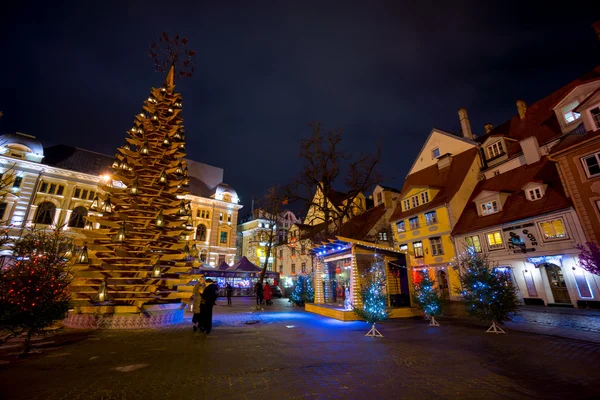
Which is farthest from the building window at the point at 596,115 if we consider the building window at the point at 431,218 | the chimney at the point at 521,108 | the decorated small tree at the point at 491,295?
the decorated small tree at the point at 491,295

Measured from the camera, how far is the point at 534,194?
19.0m

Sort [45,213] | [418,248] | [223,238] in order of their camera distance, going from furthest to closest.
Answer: [223,238]
[45,213]
[418,248]

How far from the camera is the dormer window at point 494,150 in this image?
2403 centimetres

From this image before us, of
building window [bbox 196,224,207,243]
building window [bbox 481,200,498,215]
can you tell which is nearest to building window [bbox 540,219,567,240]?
building window [bbox 481,200,498,215]

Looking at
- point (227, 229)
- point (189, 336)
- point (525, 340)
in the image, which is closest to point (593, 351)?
point (525, 340)

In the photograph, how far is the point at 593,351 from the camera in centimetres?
685

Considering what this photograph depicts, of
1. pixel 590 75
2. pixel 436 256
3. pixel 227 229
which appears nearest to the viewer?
pixel 590 75

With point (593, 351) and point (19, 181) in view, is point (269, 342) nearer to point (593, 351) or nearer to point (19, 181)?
point (593, 351)

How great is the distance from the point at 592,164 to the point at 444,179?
1144 centimetres

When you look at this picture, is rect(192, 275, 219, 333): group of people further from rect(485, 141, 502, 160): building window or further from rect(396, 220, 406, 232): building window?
rect(485, 141, 502, 160): building window

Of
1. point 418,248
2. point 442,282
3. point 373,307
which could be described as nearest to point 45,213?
point 373,307

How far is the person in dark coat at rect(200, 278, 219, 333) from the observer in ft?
30.1

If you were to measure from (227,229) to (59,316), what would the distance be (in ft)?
123

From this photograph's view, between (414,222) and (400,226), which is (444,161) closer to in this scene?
(414,222)
